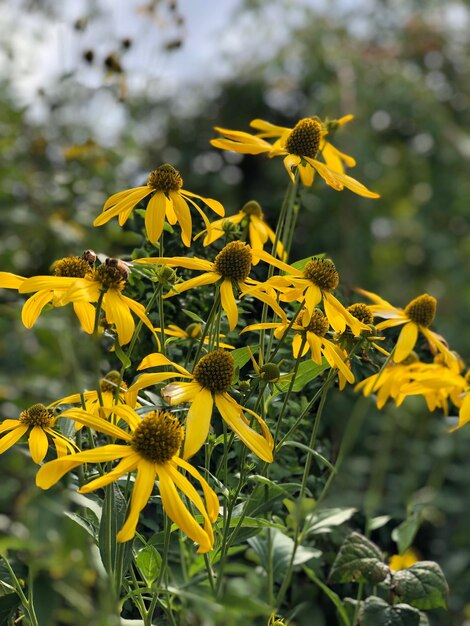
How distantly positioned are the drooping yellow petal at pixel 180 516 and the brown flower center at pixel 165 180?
0.28 m

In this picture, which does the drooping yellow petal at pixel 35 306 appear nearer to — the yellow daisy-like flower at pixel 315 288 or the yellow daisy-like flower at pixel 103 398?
the yellow daisy-like flower at pixel 103 398

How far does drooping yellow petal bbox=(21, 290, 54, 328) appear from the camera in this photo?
28.0 inches

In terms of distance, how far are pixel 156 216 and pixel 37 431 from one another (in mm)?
206

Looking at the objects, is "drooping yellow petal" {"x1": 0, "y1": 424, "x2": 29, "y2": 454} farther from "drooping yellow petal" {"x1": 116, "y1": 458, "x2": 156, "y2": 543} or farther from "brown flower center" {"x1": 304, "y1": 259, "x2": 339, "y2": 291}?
"brown flower center" {"x1": 304, "y1": 259, "x2": 339, "y2": 291}

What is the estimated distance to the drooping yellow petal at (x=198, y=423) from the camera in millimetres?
601

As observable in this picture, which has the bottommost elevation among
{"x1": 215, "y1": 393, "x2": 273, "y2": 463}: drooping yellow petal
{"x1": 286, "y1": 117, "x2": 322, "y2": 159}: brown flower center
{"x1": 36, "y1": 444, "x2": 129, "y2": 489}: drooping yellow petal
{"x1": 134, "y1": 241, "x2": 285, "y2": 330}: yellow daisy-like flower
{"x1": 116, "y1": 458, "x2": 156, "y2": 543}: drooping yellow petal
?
{"x1": 116, "y1": 458, "x2": 156, "y2": 543}: drooping yellow petal

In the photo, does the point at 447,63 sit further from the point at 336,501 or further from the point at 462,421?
the point at 462,421

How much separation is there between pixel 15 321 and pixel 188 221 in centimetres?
177

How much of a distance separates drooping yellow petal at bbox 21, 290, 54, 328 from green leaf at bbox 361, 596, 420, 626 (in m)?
0.44

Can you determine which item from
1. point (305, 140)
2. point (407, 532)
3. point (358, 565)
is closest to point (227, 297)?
point (305, 140)

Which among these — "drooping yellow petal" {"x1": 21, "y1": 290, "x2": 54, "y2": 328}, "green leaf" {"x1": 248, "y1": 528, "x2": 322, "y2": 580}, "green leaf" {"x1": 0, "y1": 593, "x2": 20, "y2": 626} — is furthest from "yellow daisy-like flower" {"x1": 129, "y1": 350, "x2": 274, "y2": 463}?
"green leaf" {"x1": 248, "y1": 528, "x2": 322, "y2": 580}

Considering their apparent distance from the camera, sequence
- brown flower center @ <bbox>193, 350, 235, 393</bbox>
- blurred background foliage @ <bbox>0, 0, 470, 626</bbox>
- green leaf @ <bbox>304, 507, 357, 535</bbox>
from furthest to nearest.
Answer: blurred background foliage @ <bbox>0, 0, 470, 626</bbox> → green leaf @ <bbox>304, 507, 357, 535</bbox> → brown flower center @ <bbox>193, 350, 235, 393</bbox>

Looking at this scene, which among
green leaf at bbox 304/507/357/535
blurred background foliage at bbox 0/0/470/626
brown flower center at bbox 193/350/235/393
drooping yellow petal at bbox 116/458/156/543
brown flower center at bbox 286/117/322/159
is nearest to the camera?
drooping yellow petal at bbox 116/458/156/543

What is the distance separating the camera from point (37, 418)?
2.44 feet
